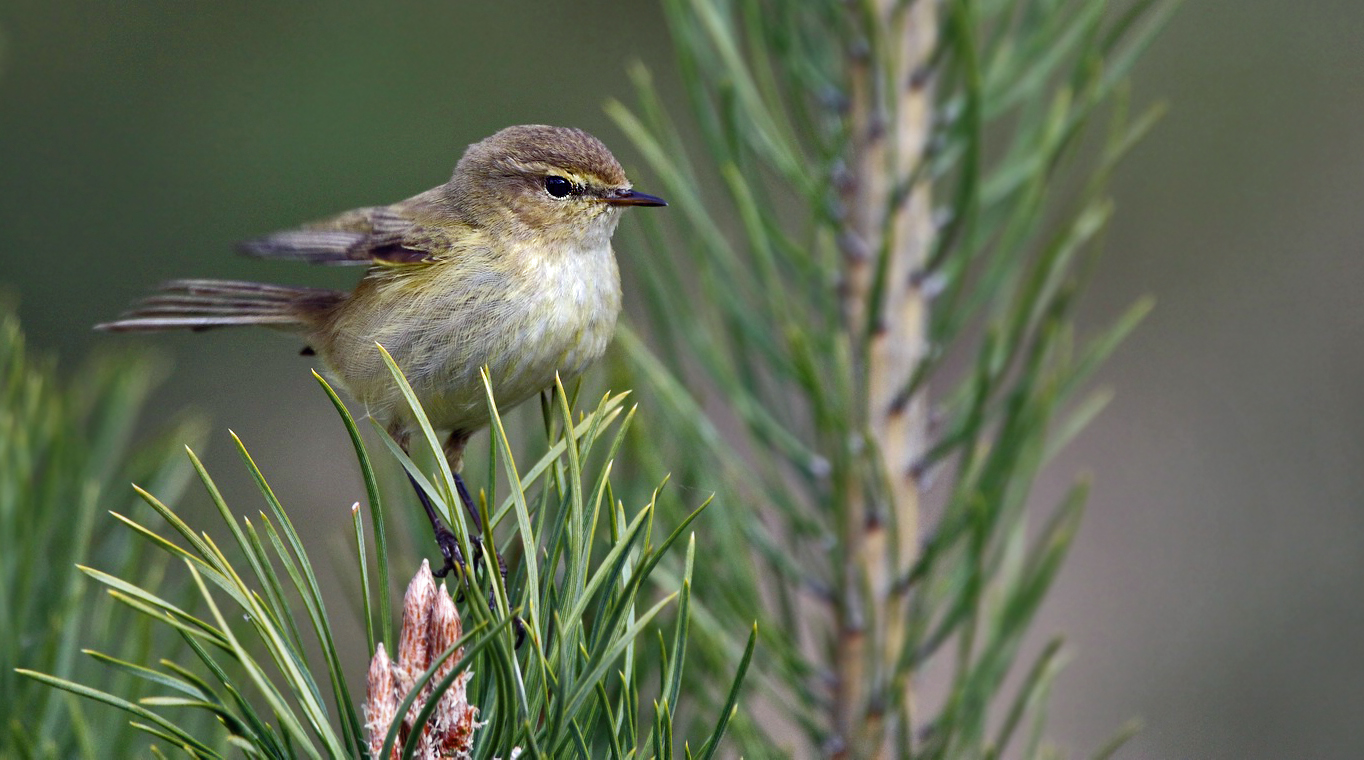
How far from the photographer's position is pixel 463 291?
6.55 feet

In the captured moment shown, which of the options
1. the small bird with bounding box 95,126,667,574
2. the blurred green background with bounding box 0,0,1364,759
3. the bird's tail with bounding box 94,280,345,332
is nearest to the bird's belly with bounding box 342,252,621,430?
the small bird with bounding box 95,126,667,574

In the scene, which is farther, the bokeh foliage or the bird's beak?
the bird's beak

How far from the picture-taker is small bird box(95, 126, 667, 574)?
1.84 m

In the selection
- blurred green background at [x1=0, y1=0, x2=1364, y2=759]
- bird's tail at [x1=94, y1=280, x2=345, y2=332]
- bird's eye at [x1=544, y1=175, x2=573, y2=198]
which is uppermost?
blurred green background at [x1=0, y1=0, x2=1364, y2=759]

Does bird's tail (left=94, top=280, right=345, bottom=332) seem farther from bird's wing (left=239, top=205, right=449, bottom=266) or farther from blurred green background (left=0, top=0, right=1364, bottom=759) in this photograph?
blurred green background (left=0, top=0, right=1364, bottom=759)

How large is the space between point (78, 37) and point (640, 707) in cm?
407

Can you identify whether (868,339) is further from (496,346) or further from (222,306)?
(222,306)

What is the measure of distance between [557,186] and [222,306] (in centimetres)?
62

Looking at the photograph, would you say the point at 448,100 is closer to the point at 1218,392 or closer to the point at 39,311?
the point at 39,311

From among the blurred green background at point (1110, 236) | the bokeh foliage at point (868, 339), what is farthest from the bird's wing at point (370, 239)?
the blurred green background at point (1110, 236)

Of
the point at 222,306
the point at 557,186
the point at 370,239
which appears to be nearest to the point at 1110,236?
the point at 557,186

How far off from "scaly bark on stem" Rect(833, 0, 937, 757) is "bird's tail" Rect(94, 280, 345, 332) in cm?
102

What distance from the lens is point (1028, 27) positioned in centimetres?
176

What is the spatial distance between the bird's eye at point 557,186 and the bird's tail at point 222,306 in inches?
17.0
